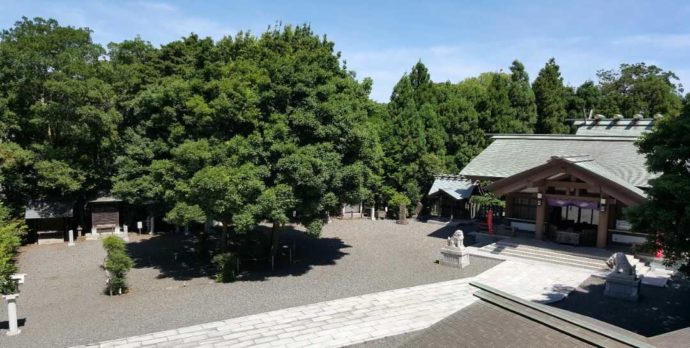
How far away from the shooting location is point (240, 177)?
14.8 meters

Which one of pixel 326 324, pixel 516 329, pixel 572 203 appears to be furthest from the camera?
pixel 572 203

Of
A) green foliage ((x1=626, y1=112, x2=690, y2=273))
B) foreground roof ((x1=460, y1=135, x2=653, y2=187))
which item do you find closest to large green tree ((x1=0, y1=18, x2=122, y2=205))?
foreground roof ((x1=460, y1=135, x2=653, y2=187))

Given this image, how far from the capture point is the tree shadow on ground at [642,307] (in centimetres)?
1219

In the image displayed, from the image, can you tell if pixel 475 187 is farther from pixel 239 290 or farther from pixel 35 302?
pixel 35 302

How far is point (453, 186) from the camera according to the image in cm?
2919

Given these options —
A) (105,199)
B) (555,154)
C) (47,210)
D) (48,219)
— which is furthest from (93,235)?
(555,154)

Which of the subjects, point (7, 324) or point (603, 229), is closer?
point (7, 324)

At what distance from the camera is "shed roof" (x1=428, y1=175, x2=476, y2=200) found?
28.1 m

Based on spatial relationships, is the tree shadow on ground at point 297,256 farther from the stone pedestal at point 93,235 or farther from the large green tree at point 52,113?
the large green tree at point 52,113

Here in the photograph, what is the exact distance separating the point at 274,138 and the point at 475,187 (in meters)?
17.0

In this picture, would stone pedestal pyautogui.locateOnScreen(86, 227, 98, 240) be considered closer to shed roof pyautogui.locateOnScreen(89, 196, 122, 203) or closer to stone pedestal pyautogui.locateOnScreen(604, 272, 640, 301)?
shed roof pyautogui.locateOnScreen(89, 196, 122, 203)

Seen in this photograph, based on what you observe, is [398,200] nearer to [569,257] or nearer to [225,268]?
[569,257]

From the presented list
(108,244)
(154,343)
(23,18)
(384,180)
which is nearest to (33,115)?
(23,18)

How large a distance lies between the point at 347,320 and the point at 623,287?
9.00 m
